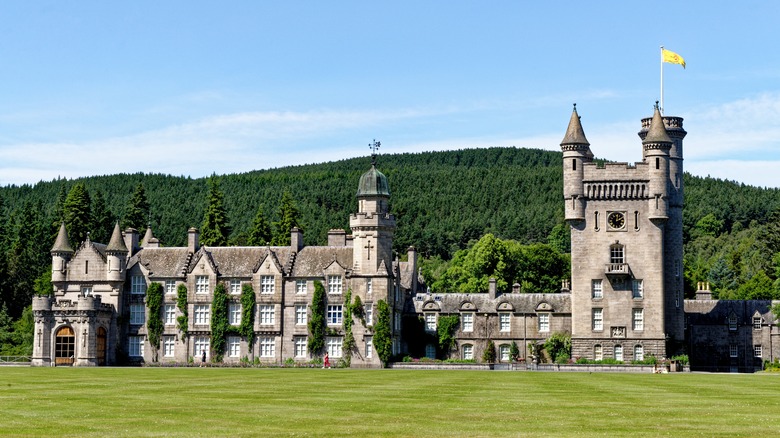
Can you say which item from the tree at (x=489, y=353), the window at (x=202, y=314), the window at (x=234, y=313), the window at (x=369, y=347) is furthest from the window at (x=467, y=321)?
the window at (x=202, y=314)

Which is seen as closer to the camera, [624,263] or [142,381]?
[142,381]

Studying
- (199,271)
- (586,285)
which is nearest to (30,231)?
(199,271)

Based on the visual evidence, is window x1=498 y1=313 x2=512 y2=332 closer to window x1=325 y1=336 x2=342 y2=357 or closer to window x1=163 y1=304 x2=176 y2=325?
window x1=325 y1=336 x2=342 y2=357

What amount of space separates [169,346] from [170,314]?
227cm

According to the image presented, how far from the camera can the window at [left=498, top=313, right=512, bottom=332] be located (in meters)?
81.9

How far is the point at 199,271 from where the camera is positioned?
82.3 meters

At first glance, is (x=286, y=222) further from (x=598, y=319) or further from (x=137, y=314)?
(x=598, y=319)

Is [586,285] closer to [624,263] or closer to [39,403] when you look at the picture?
[624,263]

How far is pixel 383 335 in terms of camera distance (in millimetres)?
78000

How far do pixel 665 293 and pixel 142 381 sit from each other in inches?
1779


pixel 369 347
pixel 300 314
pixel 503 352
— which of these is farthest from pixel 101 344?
pixel 503 352

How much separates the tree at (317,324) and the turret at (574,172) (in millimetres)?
17866

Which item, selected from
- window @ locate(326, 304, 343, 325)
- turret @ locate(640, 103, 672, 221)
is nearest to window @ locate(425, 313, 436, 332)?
window @ locate(326, 304, 343, 325)

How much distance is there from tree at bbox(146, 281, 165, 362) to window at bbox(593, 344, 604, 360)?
30.1 metres
